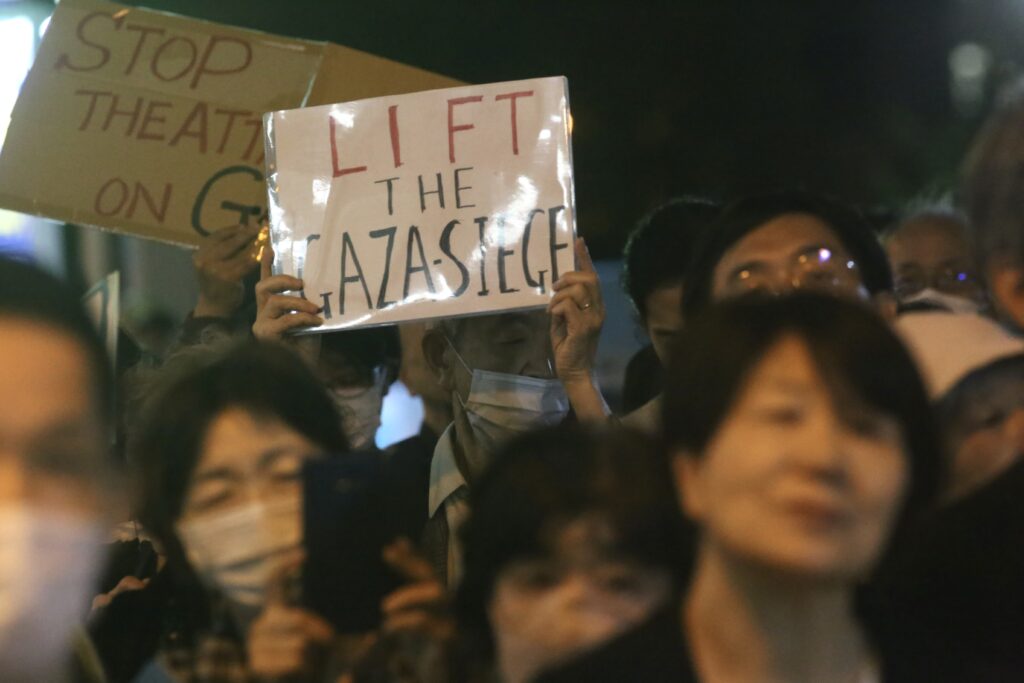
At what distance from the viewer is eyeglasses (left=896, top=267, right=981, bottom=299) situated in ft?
13.6

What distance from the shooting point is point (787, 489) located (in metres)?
1.91

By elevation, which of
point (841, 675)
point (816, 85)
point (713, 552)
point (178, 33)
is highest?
point (816, 85)

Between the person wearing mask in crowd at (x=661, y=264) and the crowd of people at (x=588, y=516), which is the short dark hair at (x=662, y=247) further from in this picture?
the crowd of people at (x=588, y=516)

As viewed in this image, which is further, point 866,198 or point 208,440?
point 866,198

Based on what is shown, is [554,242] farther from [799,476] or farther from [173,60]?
[799,476]

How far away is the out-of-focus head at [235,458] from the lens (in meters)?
2.35

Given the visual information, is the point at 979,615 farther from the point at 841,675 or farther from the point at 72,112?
the point at 72,112

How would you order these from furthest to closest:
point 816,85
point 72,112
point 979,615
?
point 816,85
point 72,112
point 979,615

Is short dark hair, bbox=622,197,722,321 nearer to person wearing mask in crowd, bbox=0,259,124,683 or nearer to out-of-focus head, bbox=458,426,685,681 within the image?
out-of-focus head, bbox=458,426,685,681

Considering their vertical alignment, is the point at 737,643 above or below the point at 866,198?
below

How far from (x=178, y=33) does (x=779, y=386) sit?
316 cm

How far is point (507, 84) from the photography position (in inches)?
145

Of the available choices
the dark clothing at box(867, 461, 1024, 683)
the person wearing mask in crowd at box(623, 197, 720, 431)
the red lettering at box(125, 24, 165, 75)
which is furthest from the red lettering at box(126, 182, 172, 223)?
the dark clothing at box(867, 461, 1024, 683)

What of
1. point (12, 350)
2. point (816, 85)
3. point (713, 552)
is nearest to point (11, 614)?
point (12, 350)
